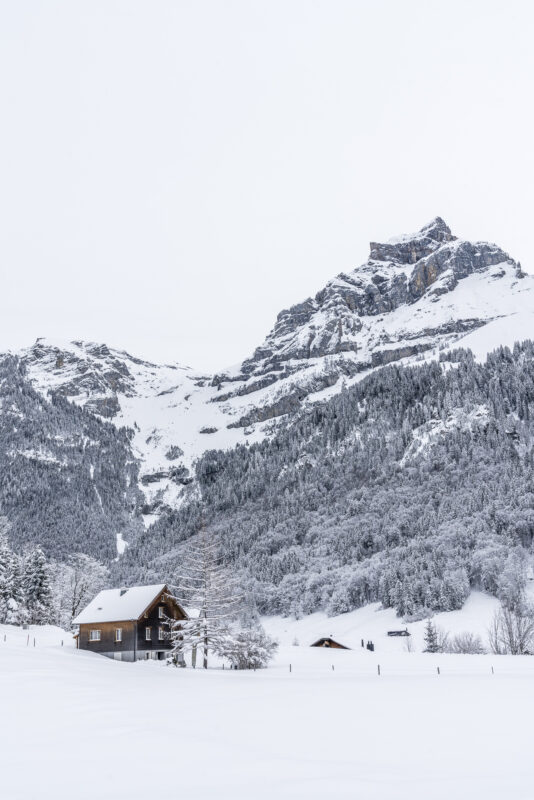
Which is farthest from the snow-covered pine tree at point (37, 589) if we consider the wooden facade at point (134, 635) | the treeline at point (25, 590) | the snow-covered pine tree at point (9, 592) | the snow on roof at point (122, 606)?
the wooden facade at point (134, 635)

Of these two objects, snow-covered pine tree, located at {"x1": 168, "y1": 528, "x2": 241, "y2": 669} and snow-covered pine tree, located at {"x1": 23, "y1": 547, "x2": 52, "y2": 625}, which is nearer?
snow-covered pine tree, located at {"x1": 168, "y1": 528, "x2": 241, "y2": 669}

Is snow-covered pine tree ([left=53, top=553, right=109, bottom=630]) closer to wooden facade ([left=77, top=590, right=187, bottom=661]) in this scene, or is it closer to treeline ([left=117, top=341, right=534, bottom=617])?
treeline ([left=117, top=341, right=534, bottom=617])

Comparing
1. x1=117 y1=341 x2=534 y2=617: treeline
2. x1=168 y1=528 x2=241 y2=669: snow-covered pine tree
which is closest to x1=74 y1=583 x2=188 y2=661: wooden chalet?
x1=168 y1=528 x2=241 y2=669: snow-covered pine tree

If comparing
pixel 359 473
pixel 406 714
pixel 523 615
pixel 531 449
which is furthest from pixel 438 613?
pixel 406 714

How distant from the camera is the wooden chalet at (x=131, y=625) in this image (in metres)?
56.2

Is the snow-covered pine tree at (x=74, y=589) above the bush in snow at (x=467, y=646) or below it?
above

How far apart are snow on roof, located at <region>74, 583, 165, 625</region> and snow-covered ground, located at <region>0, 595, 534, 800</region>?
92.2 feet

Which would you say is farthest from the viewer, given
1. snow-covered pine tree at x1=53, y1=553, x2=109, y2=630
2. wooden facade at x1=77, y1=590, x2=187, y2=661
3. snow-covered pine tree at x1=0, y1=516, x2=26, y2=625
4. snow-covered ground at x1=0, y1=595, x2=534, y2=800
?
snow-covered pine tree at x1=53, y1=553, x2=109, y2=630

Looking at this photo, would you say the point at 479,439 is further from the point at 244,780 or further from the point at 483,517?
the point at 244,780

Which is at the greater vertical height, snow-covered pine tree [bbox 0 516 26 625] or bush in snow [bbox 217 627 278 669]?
snow-covered pine tree [bbox 0 516 26 625]

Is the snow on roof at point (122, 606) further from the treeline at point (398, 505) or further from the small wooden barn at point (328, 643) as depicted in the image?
the treeline at point (398, 505)

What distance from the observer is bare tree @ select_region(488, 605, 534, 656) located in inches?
2645

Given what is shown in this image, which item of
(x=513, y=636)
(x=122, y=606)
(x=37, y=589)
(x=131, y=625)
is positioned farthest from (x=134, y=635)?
(x=513, y=636)

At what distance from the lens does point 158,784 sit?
997cm
